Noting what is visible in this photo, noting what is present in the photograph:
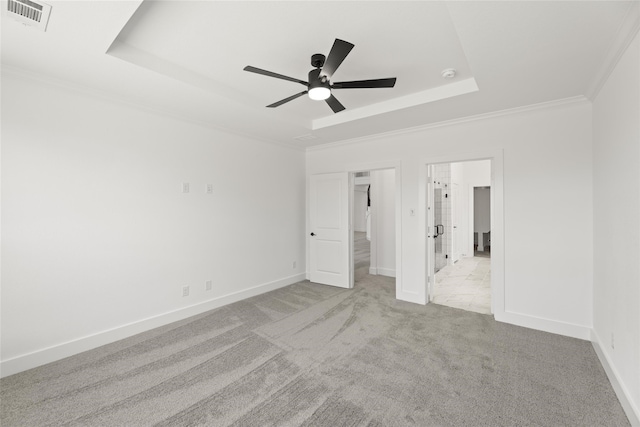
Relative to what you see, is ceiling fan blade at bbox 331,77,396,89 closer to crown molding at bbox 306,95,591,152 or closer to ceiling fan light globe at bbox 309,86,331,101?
ceiling fan light globe at bbox 309,86,331,101

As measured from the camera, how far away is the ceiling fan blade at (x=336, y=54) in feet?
5.70

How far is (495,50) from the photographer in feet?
7.00

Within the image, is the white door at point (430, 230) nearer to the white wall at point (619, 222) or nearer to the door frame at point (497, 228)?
the door frame at point (497, 228)

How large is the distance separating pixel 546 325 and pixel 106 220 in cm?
496

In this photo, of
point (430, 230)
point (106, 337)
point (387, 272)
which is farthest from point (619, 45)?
point (106, 337)

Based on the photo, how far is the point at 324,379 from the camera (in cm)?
233

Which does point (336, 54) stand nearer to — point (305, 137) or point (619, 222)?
point (619, 222)

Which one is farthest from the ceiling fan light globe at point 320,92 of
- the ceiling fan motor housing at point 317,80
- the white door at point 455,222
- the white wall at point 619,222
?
the white door at point 455,222

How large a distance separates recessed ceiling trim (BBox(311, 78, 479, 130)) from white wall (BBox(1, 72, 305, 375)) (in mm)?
1346

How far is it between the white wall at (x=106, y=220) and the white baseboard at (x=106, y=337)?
1 centimetres

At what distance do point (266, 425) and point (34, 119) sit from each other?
3.23 m

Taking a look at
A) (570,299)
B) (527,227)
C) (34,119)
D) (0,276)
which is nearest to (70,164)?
(34,119)

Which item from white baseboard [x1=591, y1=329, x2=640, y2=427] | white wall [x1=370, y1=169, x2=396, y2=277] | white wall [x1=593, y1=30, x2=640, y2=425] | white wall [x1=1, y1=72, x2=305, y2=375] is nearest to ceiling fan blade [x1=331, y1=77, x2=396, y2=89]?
white wall [x1=593, y1=30, x2=640, y2=425]

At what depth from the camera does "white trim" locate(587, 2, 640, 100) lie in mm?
1718
